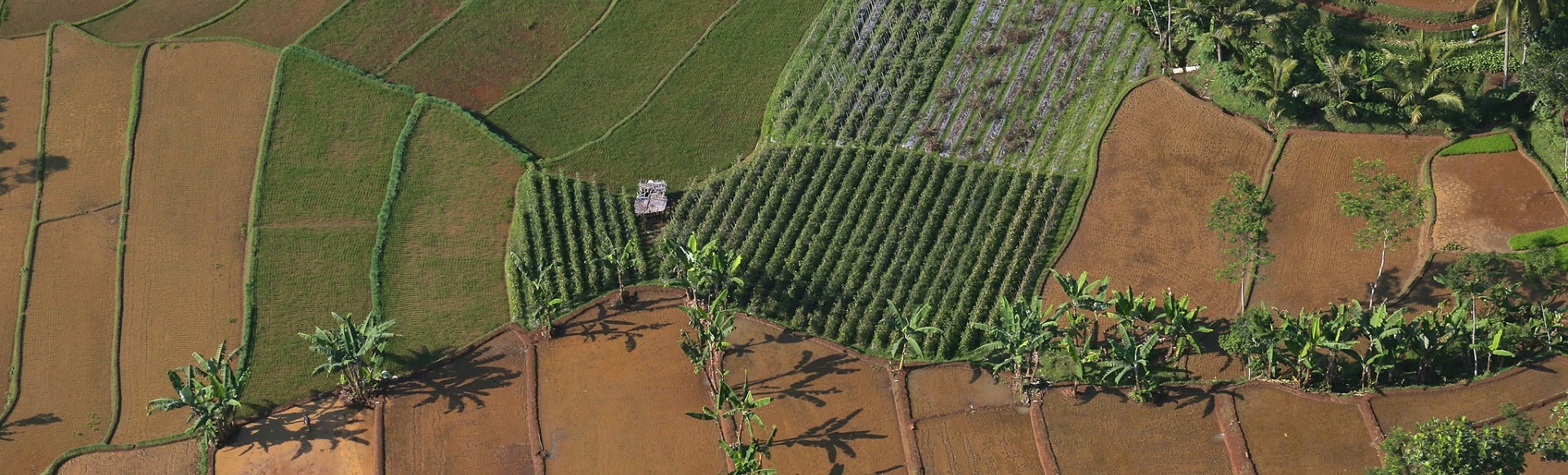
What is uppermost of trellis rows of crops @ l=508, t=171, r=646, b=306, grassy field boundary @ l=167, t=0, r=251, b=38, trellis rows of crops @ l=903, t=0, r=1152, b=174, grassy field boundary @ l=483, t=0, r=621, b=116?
grassy field boundary @ l=167, t=0, r=251, b=38

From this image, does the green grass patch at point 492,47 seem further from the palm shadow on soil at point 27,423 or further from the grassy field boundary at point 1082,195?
the grassy field boundary at point 1082,195

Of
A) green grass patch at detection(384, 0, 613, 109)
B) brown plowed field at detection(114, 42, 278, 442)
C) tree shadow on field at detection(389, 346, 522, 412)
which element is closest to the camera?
tree shadow on field at detection(389, 346, 522, 412)

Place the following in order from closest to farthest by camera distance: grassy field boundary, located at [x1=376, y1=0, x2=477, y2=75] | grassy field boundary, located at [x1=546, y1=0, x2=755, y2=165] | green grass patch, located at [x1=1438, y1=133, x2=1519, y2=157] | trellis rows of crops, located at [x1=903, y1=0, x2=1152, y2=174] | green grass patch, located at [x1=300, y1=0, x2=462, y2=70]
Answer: green grass patch, located at [x1=1438, y1=133, x2=1519, y2=157]
trellis rows of crops, located at [x1=903, y1=0, x2=1152, y2=174]
grassy field boundary, located at [x1=546, y1=0, x2=755, y2=165]
grassy field boundary, located at [x1=376, y1=0, x2=477, y2=75]
green grass patch, located at [x1=300, y1=0, x2=462, y2=70]

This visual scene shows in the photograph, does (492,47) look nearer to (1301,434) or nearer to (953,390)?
(953,390)

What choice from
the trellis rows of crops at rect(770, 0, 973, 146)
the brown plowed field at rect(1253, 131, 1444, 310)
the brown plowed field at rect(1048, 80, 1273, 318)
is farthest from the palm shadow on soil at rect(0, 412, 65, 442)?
the brown plowed field at rect(1253, 131, 1444, 310)

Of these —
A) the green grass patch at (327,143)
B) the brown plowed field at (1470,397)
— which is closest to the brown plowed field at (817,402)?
the brown plowed field at (1470,397)

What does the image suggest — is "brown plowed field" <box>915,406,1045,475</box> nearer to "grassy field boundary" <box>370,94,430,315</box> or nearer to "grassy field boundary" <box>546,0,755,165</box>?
"grassy field boundary" <box>546,0,755,165</box>
